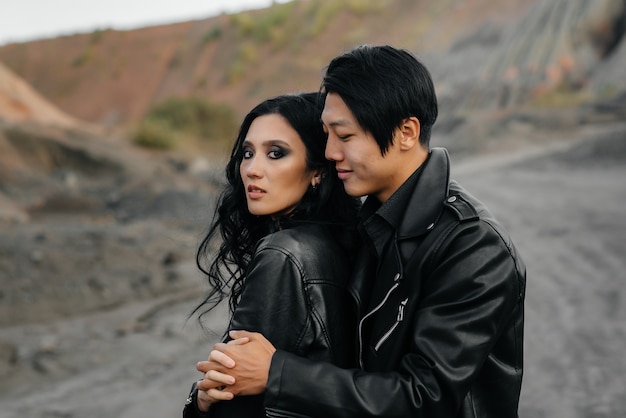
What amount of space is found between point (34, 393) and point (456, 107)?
19.1 metres

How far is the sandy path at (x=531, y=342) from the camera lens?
16.8 feet

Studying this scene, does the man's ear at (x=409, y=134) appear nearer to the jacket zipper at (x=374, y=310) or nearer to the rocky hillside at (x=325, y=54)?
the jacket zipper at (x=374, y=310)

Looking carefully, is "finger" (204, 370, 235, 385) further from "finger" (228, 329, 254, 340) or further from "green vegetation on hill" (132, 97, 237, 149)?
"green vegetation on hill" (132, 97, 237, 149)

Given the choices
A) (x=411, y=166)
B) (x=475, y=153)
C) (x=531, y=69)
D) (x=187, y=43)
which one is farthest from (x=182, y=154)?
(x=187, y=43)

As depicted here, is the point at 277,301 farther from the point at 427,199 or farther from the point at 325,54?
the point at 325,54

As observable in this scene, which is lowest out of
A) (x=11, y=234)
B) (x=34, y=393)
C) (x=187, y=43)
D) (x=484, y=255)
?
(x=34, y=393)

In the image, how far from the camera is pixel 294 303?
1.89m

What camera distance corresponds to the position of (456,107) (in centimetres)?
2312

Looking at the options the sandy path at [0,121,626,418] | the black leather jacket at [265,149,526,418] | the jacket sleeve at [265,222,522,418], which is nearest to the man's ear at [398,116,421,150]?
the black leather jacket at [265,149,526,418]

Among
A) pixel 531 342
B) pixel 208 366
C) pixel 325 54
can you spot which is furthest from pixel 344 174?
pixel 325 54

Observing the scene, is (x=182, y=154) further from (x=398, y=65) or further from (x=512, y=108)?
(x=398, y=65)

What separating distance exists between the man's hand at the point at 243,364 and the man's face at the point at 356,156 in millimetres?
469

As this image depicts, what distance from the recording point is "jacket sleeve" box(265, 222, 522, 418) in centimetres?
172

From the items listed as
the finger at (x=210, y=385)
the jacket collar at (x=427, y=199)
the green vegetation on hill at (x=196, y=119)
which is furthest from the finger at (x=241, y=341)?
the green vegetation on hill at (x=196, y=119)
